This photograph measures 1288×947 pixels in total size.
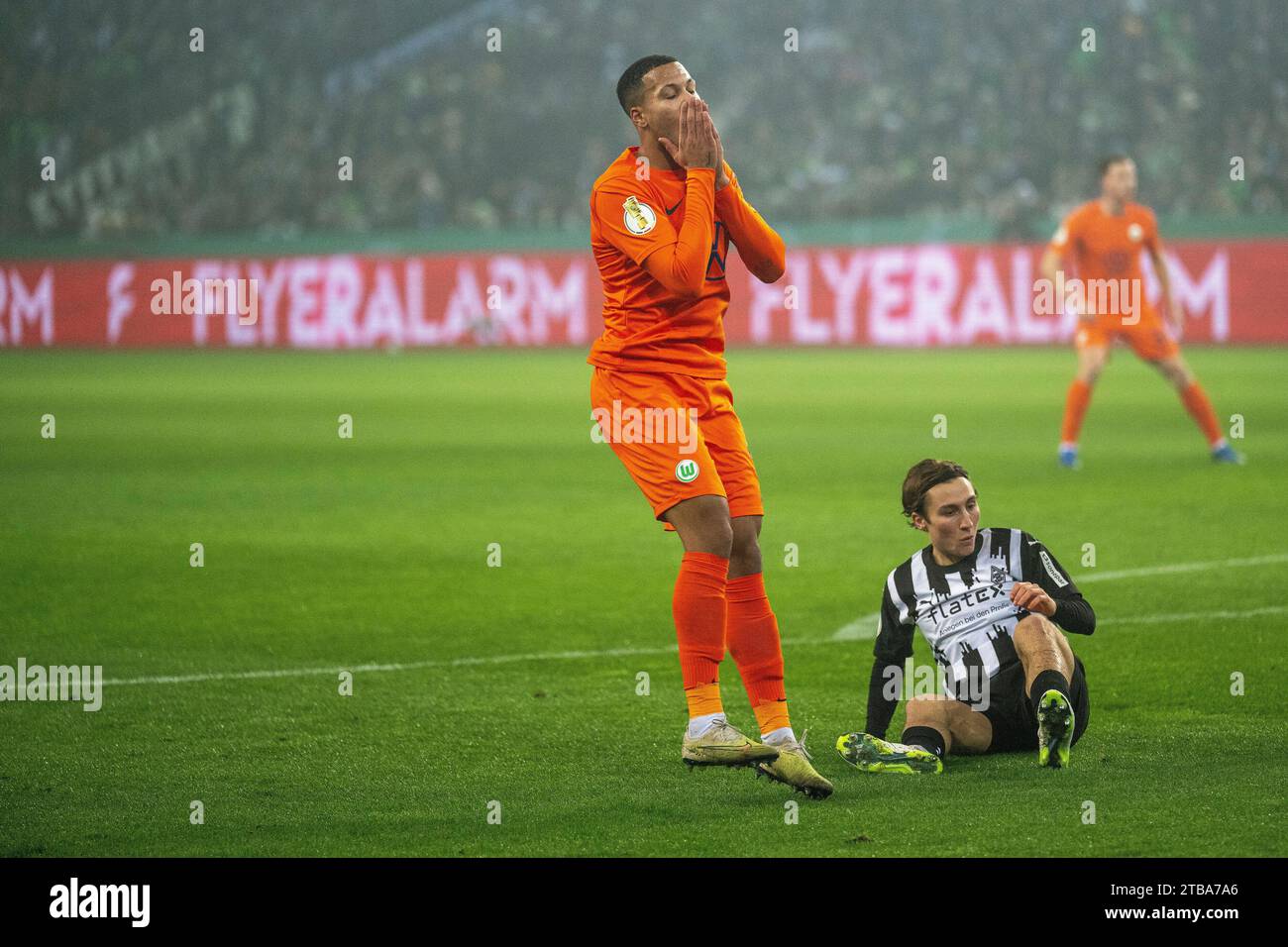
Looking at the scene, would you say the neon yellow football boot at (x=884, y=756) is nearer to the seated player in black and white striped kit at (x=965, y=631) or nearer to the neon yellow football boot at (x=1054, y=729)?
the seated player in black and white striped kit at (x=965, y=631)

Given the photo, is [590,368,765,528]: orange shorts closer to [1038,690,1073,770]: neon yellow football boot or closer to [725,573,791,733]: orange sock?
[725,573,791,733]: orange sock

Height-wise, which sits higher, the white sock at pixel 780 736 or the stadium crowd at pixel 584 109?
the stadium crowd at pixel 584 109

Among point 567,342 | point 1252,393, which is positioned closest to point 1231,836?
point 1252,393

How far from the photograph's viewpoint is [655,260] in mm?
4988

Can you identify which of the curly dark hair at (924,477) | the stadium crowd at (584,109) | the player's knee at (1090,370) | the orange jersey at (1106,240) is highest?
the stadium crowd at (584,109)

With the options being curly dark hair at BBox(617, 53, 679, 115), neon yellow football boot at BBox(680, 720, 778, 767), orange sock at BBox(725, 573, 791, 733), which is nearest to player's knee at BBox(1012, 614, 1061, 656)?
orange sock at BBox(725, 573, 791, 733)

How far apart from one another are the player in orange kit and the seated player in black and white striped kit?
34 cm

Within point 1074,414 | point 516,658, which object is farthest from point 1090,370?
point 516,658

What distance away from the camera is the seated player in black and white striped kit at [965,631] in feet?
17.1

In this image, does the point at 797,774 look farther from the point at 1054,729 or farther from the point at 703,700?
the point at 1054,729

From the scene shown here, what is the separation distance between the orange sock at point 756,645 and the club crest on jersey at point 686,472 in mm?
379

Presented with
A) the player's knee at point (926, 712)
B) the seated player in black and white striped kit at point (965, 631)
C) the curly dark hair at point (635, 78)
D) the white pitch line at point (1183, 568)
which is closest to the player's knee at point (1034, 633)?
the seated player in black and white striped kit at point (965, 631)

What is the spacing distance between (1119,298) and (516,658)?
7.83 metres

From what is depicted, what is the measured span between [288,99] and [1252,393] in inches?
1003
